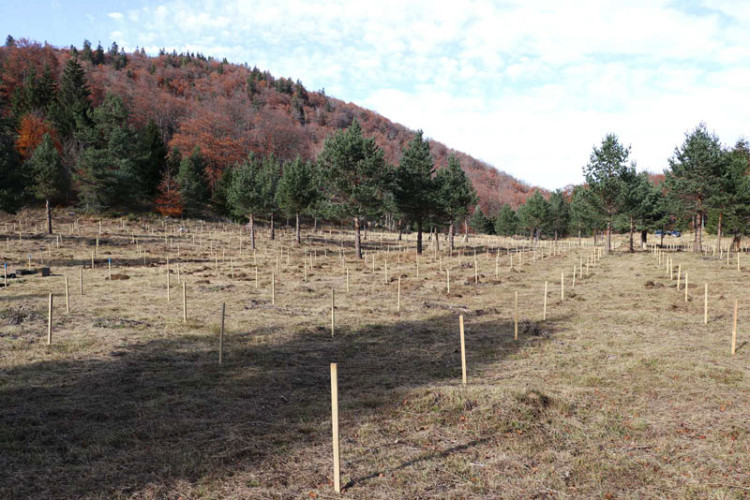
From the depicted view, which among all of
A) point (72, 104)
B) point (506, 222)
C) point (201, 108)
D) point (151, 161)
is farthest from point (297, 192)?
point (201, 108)

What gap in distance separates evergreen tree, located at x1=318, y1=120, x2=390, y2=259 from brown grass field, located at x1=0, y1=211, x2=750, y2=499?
2168cm

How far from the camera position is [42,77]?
86438 mm

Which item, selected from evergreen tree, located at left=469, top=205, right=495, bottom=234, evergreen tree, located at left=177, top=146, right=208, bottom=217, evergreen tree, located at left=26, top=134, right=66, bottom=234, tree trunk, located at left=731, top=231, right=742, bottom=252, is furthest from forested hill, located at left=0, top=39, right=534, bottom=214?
tree trunk, located at left=731, top=231, right=742, bottom=252

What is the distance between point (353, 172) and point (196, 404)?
118ft

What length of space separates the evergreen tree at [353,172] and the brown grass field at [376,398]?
21.7 metres

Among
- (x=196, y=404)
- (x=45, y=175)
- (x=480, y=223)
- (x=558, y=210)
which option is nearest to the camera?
(x=196, y=404)

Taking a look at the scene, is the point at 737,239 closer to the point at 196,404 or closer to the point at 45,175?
the point at 196,404

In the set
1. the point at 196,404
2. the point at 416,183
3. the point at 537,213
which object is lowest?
the point at 196,404

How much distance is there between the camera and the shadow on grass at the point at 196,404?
6492mm

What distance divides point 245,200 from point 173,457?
48.9m

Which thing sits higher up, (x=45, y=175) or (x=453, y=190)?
(x=45, y=175)

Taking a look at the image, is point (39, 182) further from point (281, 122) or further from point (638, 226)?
point (281, 122)

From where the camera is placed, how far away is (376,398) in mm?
9398

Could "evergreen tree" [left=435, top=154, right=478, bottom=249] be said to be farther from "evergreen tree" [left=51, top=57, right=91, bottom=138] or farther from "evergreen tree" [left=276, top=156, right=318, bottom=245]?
"evergreen tree" [left=51, top=57, right=91, bottom=138]
